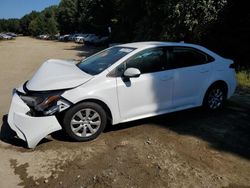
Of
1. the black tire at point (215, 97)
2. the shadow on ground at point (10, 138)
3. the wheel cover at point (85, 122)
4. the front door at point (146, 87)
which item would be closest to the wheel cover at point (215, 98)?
the black tire at point (215, 97)

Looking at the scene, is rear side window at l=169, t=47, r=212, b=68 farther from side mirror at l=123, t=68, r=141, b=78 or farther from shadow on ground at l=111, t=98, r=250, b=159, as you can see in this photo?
shadow on ground at l=111, t=98, r=250, b=159

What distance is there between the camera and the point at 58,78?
5.10 m

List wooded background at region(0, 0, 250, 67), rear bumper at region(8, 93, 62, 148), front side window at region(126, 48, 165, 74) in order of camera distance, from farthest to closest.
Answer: wooded background at region(0, 0, 250, 67), front side window at region(126, 48, 165, 74), rear bumper at region(8, 93, 62, 148)

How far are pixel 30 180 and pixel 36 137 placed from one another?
0.82 m

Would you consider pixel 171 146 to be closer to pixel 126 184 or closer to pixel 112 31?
pixel 126 184

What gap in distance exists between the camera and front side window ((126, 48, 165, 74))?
5363mm

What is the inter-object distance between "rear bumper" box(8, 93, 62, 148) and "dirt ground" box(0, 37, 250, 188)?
0.23 m

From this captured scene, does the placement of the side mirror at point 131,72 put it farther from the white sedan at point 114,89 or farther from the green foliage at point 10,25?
the green foliage at point 10,25

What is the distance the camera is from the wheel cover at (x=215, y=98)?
249 inches

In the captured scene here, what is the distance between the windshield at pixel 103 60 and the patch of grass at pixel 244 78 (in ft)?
16.7

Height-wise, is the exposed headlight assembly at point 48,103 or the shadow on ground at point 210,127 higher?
the exposed headlight assembly at point 48,103

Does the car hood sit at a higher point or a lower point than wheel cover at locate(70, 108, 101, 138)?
higher

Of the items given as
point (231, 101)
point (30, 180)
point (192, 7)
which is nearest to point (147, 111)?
point (30, 180)

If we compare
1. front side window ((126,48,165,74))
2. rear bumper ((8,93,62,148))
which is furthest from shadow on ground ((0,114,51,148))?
front side window ((126,48,165,74))
